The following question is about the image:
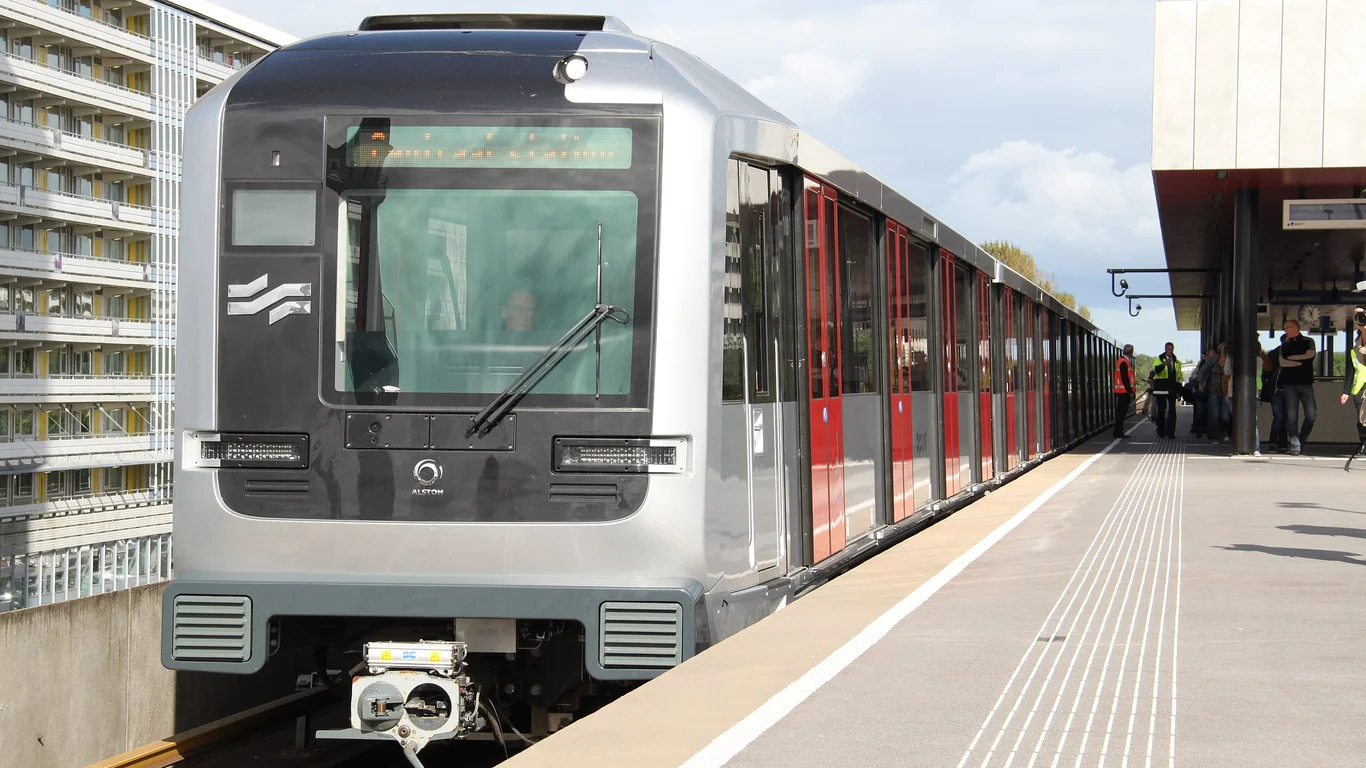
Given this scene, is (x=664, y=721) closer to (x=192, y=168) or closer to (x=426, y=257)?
(x=426, y=257)

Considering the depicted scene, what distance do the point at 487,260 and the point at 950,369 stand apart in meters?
Result: 8.58

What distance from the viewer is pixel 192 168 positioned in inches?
270

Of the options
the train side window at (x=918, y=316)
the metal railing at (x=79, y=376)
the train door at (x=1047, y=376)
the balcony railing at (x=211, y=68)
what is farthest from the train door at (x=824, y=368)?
the balcony railing at (x=211, y=68)

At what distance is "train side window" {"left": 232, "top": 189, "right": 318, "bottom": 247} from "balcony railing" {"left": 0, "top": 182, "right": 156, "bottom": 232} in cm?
6444

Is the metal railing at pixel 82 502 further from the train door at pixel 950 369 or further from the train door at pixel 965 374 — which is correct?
the train door at pixel 950 369

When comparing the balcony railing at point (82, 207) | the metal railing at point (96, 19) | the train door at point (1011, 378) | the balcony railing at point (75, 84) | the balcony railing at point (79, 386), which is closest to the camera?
the train door at point (1011, 378)

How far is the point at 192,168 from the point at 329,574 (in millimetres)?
1855

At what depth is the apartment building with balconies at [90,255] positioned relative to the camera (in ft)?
222

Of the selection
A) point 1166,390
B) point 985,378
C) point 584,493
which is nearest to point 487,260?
point 584,493

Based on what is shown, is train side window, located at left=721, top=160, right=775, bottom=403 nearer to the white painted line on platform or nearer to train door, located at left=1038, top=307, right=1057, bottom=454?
the white painted line on platform

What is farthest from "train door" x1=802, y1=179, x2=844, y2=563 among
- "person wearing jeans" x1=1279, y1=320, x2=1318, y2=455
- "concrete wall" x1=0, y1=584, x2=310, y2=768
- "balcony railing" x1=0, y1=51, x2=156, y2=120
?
"balcony railing" x1=0, y1=51, x2=156, y2=120

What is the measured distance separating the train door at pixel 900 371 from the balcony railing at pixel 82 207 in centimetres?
6121

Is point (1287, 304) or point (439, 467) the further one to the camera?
point (1287, 304)

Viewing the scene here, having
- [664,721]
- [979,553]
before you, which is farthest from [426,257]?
[979,553]
